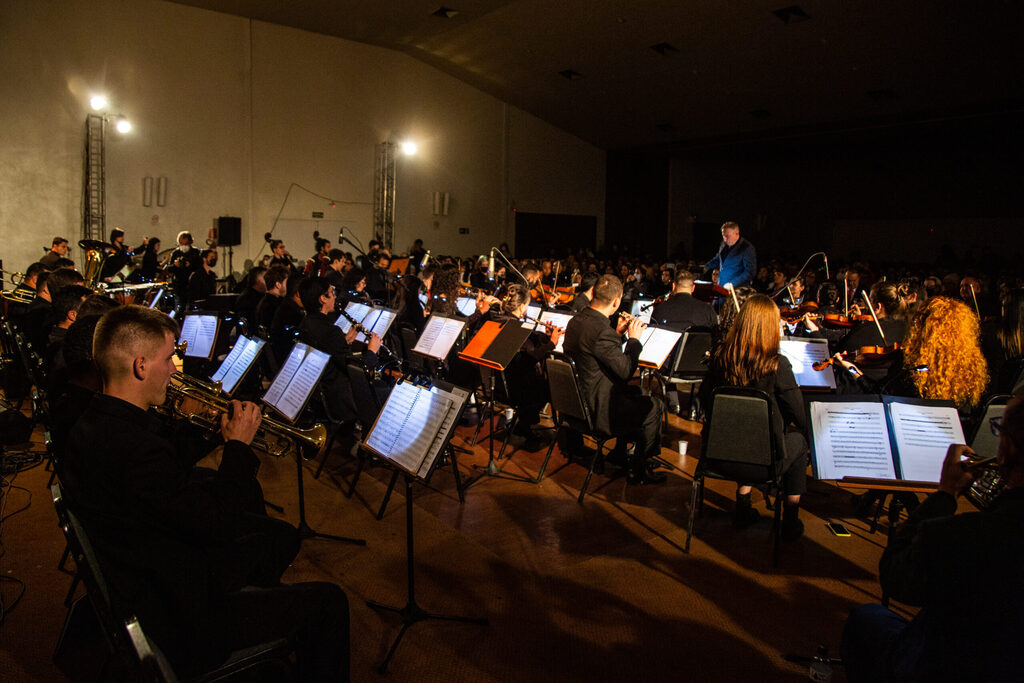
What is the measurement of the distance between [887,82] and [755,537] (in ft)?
38.8

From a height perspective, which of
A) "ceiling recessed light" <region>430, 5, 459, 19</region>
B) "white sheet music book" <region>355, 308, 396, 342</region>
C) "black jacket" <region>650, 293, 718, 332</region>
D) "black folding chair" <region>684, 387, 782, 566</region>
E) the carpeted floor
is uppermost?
"ceiling recessed light" <region>430, 5, 459, 19</region>

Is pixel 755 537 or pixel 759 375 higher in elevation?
pixel 759 375

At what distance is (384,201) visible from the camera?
1811cm

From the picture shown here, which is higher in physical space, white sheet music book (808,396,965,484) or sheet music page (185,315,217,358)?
sheet music page (185,315,217,358)

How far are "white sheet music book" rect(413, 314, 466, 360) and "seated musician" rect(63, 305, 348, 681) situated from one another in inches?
145

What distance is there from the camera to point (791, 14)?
11.4 meters

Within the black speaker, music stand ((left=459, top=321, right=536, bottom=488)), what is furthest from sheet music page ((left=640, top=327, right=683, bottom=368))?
the black speaker

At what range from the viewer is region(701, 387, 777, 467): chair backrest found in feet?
13.4

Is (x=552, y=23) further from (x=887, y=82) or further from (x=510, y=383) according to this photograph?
(x=510, y=383)

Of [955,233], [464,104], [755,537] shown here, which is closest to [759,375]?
[755,537]

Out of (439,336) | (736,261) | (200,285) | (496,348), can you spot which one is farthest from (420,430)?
(200,285)

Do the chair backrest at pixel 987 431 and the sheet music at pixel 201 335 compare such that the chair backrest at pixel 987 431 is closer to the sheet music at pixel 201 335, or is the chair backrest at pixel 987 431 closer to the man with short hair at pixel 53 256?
the sheet music at pixel 201 335

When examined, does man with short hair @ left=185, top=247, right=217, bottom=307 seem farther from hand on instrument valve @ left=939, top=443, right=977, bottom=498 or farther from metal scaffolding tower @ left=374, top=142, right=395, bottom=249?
hand on instrument valve @ left=939, top=443, right=977, bottom=498

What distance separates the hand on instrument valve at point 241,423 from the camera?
8.34 feet
